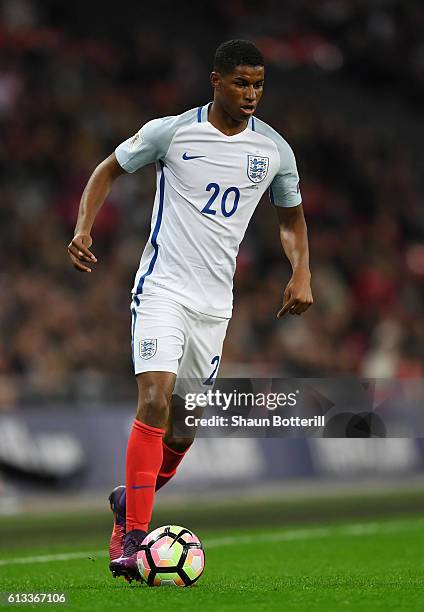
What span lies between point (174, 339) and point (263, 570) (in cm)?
201

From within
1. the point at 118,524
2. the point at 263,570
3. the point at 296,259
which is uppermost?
the point at 296,259

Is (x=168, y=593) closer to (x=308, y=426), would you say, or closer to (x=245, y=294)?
(x=308, y=426)

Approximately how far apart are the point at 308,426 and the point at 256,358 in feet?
28.6

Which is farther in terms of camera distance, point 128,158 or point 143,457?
point 128,158

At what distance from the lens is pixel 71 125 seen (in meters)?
18.2

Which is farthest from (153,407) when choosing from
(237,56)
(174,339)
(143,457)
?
(237,56)

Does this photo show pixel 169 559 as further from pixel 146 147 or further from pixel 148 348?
pixel 146 147

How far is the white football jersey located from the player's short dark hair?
331mm

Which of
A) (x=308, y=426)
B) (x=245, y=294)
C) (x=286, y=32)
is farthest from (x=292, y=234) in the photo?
(x=286, y=32)

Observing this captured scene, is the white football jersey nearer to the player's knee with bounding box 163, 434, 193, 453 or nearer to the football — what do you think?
the player's knee with bounding box 163, 434, 193, 453

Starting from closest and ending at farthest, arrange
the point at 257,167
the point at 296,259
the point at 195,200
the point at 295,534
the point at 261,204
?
1. the point at 195,200
2. the point at 257,167
3. the point at 296,259
4. the point at 295,534
5. the point at 261,204

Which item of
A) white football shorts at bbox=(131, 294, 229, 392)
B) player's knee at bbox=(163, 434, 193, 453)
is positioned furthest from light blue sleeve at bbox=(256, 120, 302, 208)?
player's knee at bbox=(163, 434, 193, 453)

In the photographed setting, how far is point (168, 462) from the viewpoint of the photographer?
742 centimetres

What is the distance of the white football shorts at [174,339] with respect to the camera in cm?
669
